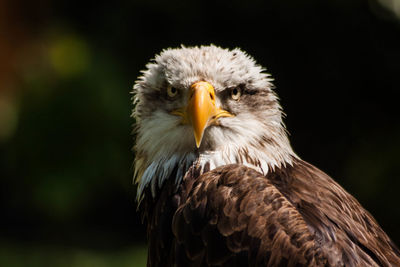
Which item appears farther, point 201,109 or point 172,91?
point 172,91

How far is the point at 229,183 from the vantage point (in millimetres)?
3225

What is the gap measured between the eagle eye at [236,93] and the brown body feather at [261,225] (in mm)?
419

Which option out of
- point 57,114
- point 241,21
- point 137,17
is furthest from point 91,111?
point 241,21

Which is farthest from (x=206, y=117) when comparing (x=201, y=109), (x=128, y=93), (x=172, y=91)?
(x=128, y=93)

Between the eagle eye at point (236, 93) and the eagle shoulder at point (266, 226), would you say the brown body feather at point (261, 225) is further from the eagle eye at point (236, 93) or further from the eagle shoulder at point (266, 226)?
the eagle eye at point (236, 93)

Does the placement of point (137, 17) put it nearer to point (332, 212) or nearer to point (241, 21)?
point (241, 21)

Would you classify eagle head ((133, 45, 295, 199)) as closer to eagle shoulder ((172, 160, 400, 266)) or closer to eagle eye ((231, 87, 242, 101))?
eagle eye ((231, 87, 242, 101))

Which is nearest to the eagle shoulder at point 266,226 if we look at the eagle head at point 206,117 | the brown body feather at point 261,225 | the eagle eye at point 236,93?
the brown body feather at point 261,225

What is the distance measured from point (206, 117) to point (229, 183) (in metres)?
0.36

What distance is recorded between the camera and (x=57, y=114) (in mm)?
7453

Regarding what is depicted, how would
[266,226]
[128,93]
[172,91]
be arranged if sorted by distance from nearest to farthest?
[266,226]
[172,91]
[128,93]

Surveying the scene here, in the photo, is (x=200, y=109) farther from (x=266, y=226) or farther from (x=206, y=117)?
(x=266, y=226)

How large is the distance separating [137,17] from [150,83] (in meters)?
4.41

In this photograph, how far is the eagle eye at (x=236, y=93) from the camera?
369 centimetres
